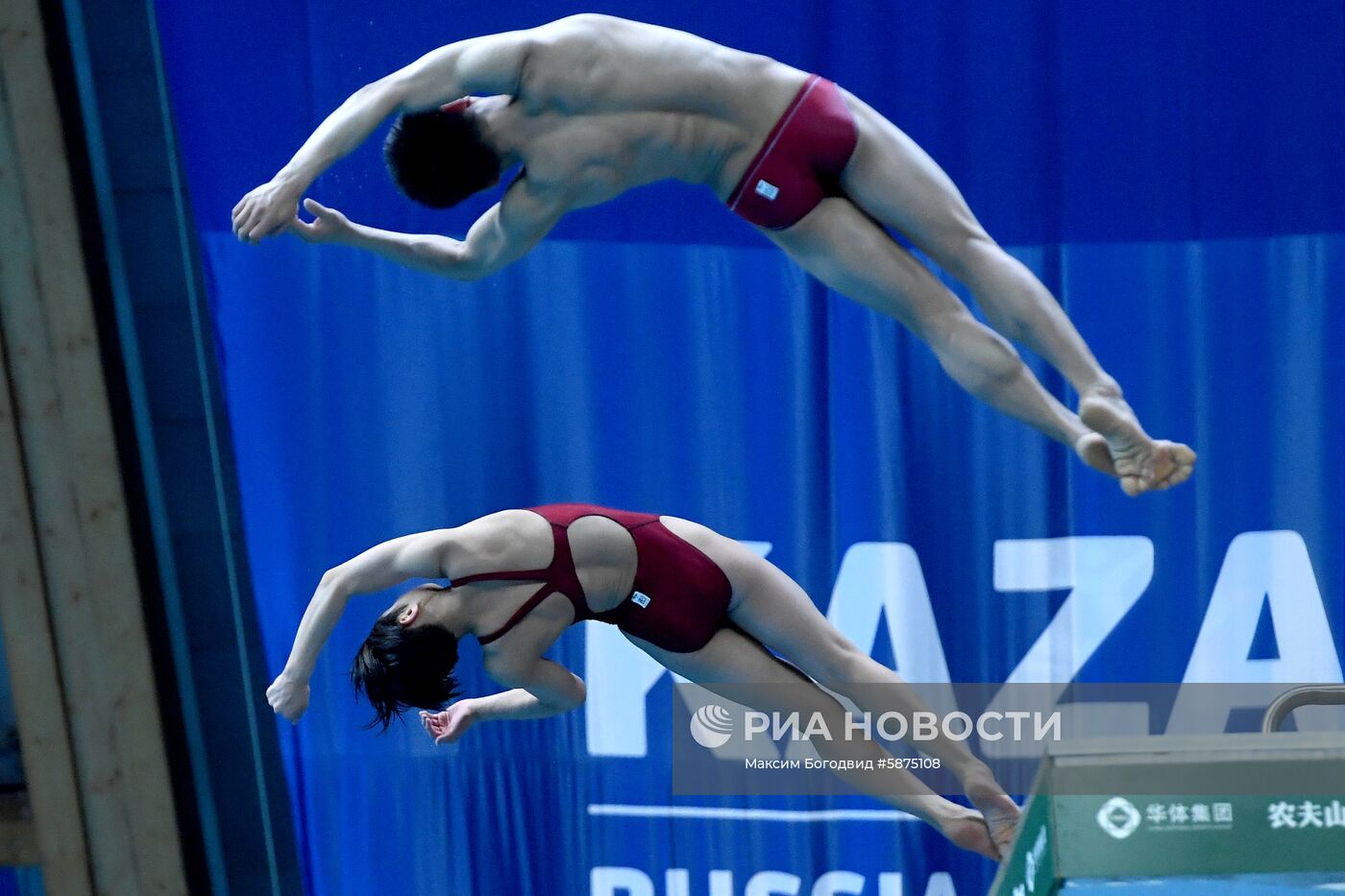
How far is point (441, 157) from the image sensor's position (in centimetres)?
364

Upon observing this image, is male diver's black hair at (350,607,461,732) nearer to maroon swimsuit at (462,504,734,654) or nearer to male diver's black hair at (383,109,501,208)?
maroon swimsuit at (462,504,734,654)

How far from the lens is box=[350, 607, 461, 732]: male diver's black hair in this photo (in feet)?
12.3

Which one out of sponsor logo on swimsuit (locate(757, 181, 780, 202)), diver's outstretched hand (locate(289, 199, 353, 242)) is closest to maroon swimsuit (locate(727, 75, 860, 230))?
sponsor logo on swimsuit (locate(757, 181, 780, 202))

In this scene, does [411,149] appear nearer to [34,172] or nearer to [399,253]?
[399,253]

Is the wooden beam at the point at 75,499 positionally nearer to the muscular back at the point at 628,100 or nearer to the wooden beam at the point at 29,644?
the wooden beam at the point at 29,644

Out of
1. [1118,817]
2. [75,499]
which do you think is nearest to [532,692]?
[75,499]

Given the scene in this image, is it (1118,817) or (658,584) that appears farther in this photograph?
(658,584)

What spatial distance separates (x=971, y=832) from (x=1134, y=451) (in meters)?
1.19

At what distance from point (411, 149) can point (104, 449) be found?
199 cm

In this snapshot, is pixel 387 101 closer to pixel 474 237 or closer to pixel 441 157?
pixel 441 157

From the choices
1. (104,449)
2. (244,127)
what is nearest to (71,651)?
(104,449)

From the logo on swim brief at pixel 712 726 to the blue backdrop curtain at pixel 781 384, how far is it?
0.11 meters

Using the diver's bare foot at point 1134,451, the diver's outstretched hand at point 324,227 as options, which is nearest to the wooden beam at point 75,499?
the diver's outstretched hand at point 324,227

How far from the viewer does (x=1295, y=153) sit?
443cm
